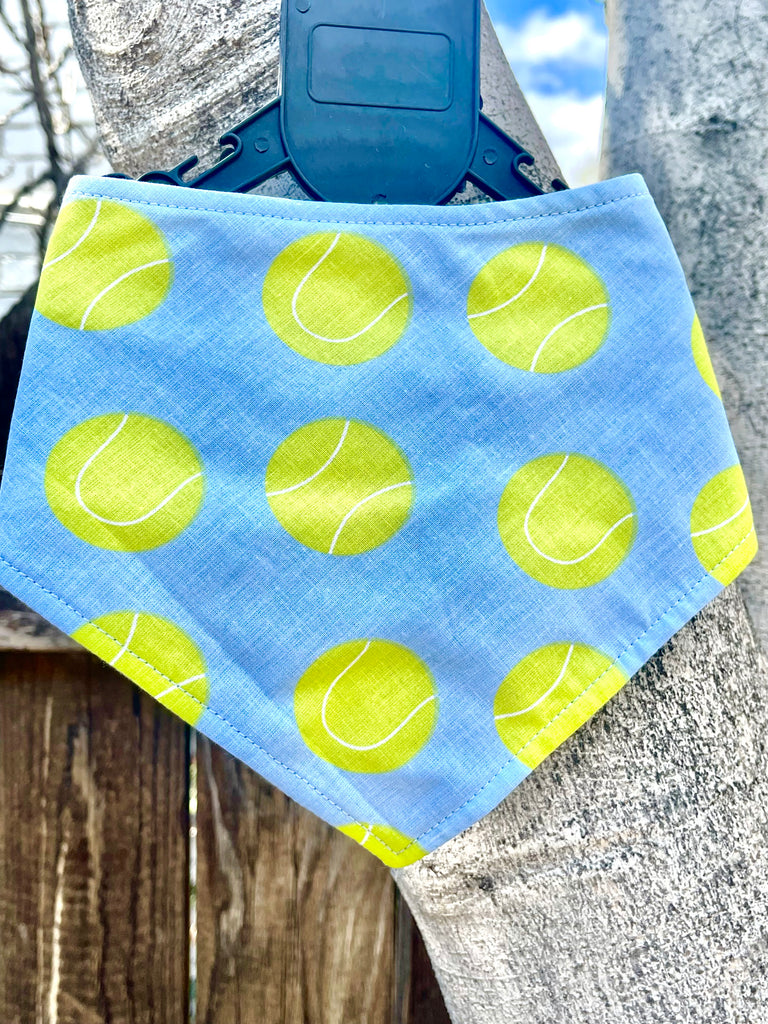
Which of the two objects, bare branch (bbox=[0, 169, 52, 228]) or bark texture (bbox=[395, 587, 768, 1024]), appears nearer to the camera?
bark texture (bbox=[395, 587, 768, 1024])

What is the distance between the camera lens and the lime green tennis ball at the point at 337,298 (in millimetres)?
395

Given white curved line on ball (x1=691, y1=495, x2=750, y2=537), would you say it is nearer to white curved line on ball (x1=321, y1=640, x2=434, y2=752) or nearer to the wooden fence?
white curved line on ball (x1=321, y1=640, x2=434, y2=752)

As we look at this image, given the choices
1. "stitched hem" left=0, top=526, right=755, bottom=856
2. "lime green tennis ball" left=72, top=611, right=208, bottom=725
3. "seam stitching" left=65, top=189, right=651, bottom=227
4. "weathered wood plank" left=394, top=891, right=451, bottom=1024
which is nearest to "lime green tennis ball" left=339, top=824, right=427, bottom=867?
"stitched hem" left=0, top=526, right=755, bottom=856

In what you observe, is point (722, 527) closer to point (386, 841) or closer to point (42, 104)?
point (386, 841)

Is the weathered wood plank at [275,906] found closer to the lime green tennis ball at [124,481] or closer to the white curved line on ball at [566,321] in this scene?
the lime green tennis ball at [124,481]

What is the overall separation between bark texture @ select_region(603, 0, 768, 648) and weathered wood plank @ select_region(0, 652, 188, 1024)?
24.5 inches

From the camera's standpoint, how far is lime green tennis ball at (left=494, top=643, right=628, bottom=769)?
39 cm

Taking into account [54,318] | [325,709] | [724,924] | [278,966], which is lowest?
[278,966]

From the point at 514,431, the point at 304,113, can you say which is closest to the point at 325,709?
the point at 514,431

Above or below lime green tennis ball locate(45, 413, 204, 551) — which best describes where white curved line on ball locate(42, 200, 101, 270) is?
above

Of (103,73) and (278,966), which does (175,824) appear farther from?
(103,73)

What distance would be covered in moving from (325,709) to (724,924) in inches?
9.6

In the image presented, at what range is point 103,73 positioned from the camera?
0.45 m

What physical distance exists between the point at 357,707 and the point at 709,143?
396 mm
